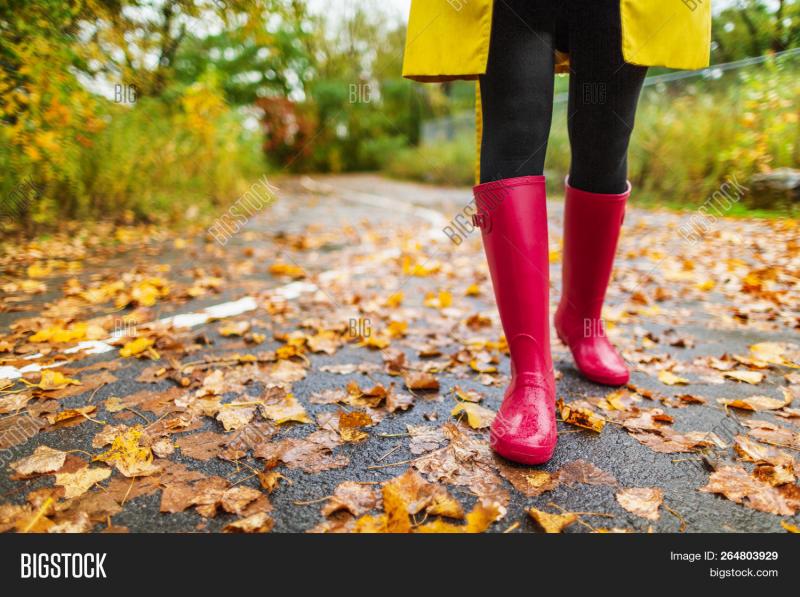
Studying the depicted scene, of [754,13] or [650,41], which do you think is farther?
[754,13]

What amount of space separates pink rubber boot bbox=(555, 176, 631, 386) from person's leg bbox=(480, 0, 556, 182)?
0.37m

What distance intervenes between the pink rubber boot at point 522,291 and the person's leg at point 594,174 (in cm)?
31

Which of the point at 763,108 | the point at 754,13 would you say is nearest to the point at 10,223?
the point at 754,13

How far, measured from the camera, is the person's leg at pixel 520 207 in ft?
3.68

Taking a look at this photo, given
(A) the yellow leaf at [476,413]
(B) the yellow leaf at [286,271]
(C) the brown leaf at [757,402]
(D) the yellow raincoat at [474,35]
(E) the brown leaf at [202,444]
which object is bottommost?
(E) the brown leaf at [202,444]

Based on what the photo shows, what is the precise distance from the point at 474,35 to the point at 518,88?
0.49ft

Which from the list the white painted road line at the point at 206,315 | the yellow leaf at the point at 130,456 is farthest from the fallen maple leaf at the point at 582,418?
the white painted road line at the point at 206,315

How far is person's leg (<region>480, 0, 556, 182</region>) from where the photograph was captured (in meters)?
1.12

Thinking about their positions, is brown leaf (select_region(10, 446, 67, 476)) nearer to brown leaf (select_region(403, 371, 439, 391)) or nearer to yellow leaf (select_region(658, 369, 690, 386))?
brown leaf (select_region(403, 371, 439, 391))

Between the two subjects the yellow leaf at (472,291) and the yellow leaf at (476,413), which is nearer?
the yellow leaf at (476,413)

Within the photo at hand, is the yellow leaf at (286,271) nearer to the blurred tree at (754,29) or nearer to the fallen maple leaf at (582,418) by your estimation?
the fallen maple leaf at (582,418)
